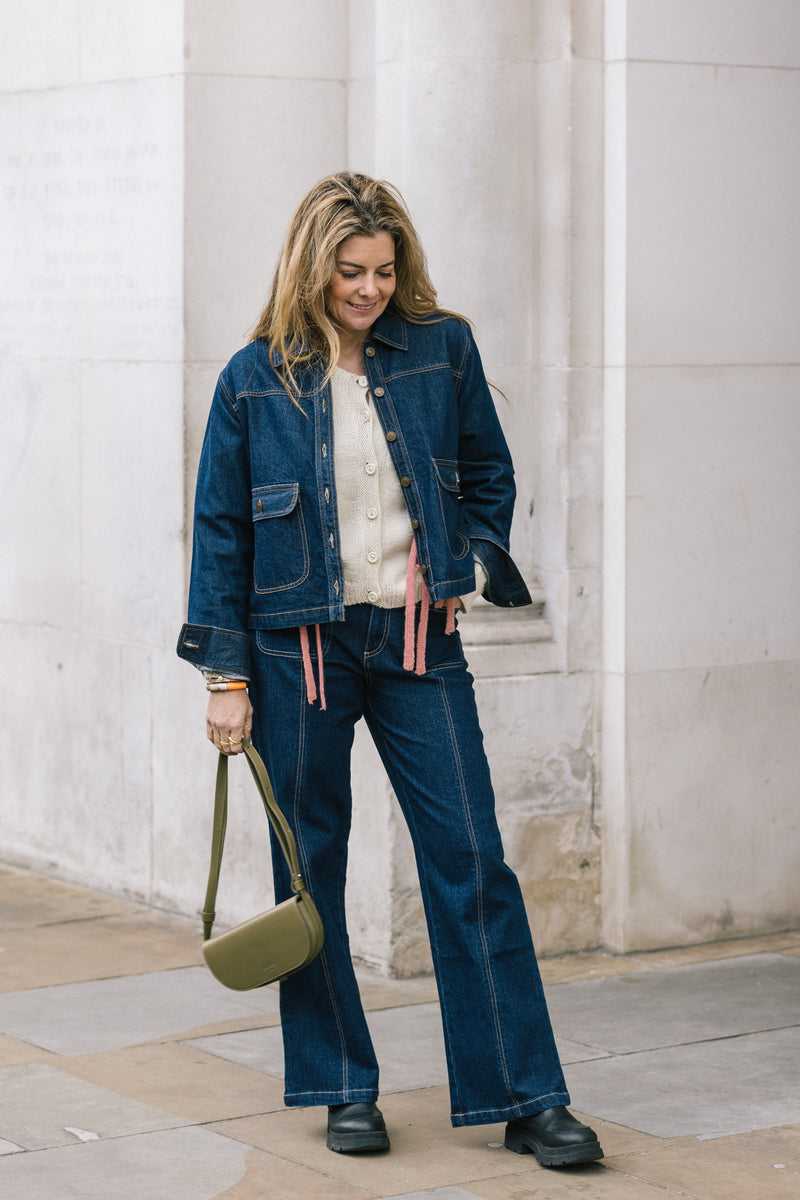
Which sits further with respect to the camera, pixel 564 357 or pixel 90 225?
pixel 90 225

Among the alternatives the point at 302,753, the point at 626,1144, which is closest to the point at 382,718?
the point at 302,753

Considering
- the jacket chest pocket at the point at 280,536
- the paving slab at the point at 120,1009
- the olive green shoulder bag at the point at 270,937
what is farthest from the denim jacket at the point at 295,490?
the paving slab at the point at 120,1009

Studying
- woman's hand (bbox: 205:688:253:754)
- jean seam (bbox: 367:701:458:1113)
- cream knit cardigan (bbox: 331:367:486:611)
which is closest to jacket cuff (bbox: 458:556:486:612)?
cream knit cardigan (bbox: 331:367:486:611)

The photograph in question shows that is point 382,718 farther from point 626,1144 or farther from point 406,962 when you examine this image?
point 406,962

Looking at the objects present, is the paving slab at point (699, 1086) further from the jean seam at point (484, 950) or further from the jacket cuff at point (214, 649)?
the jacket cuff at point (214, 649)

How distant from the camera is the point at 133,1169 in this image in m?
4.25

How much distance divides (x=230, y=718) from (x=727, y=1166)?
1.41 meters

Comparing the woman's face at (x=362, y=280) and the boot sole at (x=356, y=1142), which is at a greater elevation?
the woman's face at (x=362, y=280)

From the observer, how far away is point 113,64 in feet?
21.6

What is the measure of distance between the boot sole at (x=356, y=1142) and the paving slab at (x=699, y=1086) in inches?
22.0

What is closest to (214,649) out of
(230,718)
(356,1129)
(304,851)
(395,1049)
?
(230,718)

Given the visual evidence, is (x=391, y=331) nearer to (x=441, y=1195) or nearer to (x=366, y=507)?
(x=366, y=507)

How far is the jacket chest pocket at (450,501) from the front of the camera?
4379 millimetres

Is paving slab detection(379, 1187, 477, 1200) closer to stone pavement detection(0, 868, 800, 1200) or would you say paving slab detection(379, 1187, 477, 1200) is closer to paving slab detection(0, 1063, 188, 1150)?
stone pavement detection(0, 868, 800, 1200)
